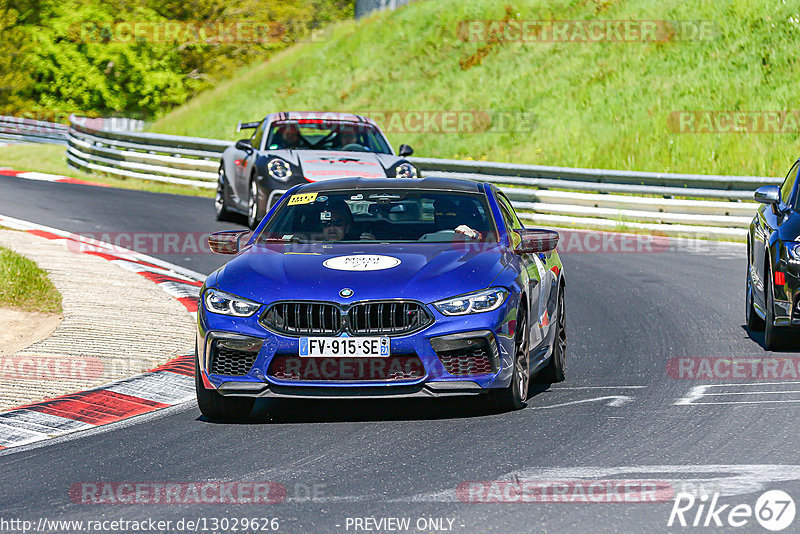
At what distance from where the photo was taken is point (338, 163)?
1672 centimetres

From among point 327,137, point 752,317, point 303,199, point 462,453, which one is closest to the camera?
point 462,453

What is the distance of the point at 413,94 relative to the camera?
36531 mm

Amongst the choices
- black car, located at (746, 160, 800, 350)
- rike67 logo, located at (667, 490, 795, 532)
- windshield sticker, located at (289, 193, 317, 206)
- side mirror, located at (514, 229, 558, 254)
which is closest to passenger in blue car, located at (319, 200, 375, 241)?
windshield sticker, located at (289, 193, 317, 206)

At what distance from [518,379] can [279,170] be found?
376 inches

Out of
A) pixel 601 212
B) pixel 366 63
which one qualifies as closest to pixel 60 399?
pixel 601 212

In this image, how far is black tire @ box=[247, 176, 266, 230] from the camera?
1703cm

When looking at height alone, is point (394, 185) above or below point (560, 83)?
above

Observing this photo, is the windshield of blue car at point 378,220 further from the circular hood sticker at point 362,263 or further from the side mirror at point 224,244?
the circular hood sticker at point 362,263

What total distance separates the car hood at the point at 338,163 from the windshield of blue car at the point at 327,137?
0.43m

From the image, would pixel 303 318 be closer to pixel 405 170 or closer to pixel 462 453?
pixel 462 453

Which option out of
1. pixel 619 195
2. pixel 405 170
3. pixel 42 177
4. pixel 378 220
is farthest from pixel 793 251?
pixel 42 177

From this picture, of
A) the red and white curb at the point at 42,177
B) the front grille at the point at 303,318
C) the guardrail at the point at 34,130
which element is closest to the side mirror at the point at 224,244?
the front grille at the point at 303,318

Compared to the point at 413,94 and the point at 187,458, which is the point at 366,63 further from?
the point at 187,458

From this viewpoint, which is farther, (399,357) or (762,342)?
(762,342)
